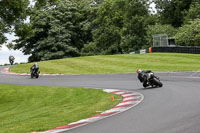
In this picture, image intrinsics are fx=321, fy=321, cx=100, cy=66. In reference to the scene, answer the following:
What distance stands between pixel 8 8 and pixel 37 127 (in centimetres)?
1082

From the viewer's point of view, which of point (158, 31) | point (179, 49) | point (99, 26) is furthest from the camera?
point (99, 26)

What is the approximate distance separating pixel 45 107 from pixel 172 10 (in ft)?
177

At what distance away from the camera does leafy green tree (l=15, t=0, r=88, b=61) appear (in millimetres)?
Answer: 54906

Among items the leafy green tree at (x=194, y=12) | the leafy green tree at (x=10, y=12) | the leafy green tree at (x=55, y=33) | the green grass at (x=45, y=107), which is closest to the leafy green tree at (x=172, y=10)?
the leafy green tree at (x=194, y=12)

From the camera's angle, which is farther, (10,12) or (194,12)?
(194,12)

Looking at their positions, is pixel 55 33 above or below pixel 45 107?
above

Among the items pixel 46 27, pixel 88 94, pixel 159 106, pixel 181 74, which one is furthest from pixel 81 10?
pixel 159 106

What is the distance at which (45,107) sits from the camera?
1353cm

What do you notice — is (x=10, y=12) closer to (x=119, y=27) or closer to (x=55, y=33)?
(x=55, y=33)

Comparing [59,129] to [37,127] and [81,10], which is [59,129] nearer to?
[37,127]

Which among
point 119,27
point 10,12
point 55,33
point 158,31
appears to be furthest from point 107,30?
point 10,12

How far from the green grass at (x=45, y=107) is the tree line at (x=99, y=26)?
35.4m

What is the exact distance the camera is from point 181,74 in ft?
76.0

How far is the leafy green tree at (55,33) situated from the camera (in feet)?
180
